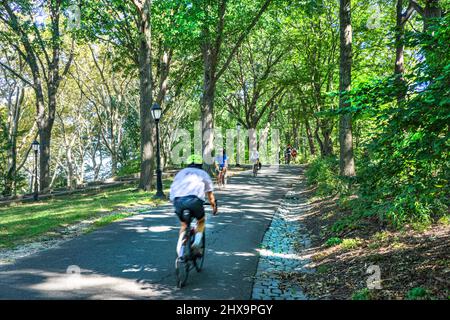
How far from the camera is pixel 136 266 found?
22.9 feet

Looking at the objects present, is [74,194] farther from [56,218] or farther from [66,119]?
[66,119]

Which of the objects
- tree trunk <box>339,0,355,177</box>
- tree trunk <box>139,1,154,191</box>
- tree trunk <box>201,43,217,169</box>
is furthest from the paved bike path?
tree trunk <box>201,43,217,169</box>

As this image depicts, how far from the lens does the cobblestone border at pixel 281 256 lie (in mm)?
5907

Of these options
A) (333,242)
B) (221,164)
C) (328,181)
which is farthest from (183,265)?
(221,164)

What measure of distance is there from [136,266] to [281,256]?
10.4 ft

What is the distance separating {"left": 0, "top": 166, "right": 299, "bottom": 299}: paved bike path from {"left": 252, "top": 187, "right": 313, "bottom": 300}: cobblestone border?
0.63 ft

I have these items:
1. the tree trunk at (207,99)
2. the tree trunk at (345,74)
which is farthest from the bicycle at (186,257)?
the tree trunk at (207,99)

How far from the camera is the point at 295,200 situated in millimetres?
16984

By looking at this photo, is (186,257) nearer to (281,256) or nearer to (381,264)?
(281,256)

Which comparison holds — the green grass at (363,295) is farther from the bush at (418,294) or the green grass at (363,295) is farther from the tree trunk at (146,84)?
the tree trunk at (146,84)

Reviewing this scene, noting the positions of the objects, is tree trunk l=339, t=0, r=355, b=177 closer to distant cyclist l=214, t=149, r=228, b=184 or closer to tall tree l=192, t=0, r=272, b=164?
tall tree l=192, t=0, r=272, b=164
